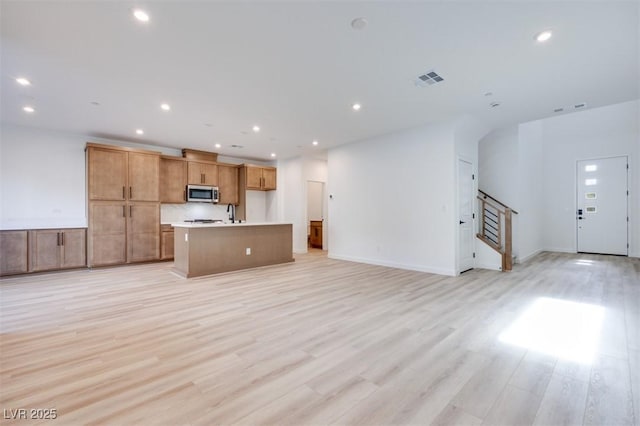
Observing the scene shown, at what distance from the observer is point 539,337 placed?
2.60 m

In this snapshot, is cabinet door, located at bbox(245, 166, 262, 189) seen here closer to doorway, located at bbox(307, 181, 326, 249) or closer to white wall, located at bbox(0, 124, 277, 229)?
doorway, located at bbox(307, 181, 326, 249)

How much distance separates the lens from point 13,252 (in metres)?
5.07

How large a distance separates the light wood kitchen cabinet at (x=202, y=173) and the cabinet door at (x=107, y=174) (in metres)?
1.51

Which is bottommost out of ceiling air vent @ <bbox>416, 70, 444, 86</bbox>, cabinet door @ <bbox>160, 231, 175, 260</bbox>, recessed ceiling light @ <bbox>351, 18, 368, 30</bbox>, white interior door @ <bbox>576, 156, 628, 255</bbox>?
cabinet door @ <bbox>160, 231, 175, 260</bbox>

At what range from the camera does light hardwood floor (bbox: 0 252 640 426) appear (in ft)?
5.41

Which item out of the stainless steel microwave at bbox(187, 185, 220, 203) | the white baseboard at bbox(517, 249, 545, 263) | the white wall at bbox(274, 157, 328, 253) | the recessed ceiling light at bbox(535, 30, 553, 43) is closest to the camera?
the recessed ceiling light at bbox(535, 30, 553, 43)

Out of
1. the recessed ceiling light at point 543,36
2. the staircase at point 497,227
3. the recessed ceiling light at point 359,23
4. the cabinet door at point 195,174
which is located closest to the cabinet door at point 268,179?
the cabinet door at point 195,174

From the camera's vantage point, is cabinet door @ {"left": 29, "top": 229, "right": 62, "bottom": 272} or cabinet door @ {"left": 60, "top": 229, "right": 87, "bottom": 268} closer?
cabinet door @ {"left": 29, "top": 229, "right": 62, "bottom": 272}

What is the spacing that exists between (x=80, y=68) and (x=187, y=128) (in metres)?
2.36

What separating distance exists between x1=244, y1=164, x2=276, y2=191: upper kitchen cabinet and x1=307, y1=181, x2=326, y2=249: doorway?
1636 mm

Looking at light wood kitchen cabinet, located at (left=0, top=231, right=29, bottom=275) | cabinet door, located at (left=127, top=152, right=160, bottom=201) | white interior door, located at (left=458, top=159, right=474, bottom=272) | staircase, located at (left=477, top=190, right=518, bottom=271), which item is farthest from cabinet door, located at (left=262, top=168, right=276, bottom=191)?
staircase, located at (left=477, top=190, right=518, bottom=271)

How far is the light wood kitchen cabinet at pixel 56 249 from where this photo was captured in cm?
525

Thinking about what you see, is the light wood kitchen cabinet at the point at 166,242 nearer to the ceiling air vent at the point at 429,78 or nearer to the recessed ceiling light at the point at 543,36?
the ceiling air vent at the point at 429,78

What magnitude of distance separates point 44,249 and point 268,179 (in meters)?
5.24
